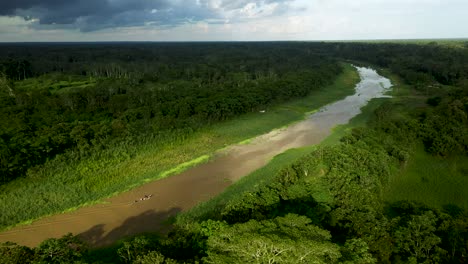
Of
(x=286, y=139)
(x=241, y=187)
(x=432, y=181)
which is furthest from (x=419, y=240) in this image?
(x=286, y=139)

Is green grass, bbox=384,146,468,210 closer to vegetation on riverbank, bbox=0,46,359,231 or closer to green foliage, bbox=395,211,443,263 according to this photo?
green foliage, bbox=395,211,443,263

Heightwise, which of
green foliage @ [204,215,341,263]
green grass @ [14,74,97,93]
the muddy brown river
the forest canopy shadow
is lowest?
the forest canopy shadow

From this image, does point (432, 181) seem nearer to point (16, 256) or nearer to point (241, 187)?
point (241, 187)

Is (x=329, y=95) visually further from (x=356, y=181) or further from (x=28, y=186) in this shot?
(x=28, y=186)

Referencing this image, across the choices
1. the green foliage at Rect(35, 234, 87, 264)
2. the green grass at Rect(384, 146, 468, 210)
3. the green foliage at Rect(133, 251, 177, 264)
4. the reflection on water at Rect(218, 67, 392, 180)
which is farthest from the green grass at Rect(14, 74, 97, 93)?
the green foliage at Rect(133, 251, 177, 264)

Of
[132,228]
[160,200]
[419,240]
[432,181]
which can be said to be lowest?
[132,228]
